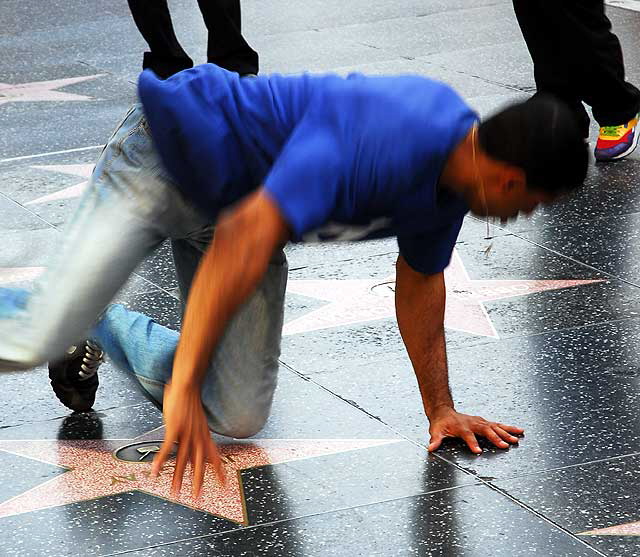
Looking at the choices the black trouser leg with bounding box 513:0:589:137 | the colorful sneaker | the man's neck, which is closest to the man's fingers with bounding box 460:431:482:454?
the man's neck

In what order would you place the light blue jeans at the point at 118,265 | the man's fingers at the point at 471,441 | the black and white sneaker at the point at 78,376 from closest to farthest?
the light blue jeans at the point at 118,265, the man's fingers at the point at 471,441, the black and white sneaker at the point at 78,376

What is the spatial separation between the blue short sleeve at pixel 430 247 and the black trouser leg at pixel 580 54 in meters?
2.82

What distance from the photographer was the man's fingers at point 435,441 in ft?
11.8

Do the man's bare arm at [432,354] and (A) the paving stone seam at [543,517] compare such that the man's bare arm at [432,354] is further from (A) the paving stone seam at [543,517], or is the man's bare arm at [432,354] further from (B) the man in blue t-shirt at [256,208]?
(A) the paving stone seam at [543,517]

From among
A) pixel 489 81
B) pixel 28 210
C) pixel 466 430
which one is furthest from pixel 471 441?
pixel 489 81

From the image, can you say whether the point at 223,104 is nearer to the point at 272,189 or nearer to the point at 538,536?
the point at 272,189

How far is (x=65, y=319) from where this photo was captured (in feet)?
10.2

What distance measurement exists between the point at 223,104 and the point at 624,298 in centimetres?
209

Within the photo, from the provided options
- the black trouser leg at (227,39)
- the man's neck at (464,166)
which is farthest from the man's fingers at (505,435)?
the black trouser leg at (227,39)

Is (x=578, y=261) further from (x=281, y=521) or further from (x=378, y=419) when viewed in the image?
(x=281, y=521)

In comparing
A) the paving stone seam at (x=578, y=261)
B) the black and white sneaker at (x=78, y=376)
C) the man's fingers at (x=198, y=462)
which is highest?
the man's fingers at (x=198, y=462)

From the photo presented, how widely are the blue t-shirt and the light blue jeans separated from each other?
9cm

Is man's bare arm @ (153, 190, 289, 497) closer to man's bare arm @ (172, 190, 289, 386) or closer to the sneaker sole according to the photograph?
man's bare arm @ (172, 190, 289, 386)

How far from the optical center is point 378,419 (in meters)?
3.83
